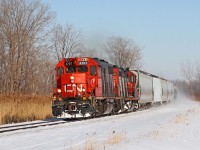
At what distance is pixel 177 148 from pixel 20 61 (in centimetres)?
3282

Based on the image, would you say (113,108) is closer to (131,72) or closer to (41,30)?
(131,72)

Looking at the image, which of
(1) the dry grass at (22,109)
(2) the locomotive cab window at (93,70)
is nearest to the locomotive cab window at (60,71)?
(2) the locomotive cab window at (93,70)

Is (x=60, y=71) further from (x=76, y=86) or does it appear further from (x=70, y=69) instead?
(x=76, y=86)

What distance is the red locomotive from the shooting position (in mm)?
19578

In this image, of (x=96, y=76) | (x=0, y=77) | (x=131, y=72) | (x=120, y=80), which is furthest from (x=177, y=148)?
(x=0, y=77)

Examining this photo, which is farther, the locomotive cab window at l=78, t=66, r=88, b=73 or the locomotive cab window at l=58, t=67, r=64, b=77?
the locomotive cab window at l=58, t=67, r=64, b=77

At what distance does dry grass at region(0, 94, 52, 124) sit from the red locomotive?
7.44ft

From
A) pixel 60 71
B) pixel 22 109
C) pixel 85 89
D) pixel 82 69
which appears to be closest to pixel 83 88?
pixel 85 89

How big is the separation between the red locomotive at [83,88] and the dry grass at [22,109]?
2.27m

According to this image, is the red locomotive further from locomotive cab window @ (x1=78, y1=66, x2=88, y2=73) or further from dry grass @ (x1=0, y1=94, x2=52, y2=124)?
dry grass @ (x1=0, y1=94, x2=52, y2=124)

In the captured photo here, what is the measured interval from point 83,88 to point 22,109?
391 centimetres

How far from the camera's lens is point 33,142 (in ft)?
33.3

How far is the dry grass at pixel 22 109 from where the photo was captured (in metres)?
19.5

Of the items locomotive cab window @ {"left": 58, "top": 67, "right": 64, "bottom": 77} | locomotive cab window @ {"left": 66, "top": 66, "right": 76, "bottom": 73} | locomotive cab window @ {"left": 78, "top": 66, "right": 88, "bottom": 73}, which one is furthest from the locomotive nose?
locomotive cab window @ {"left": 58, "top": 67, "right": 64, "bottom": 77}
